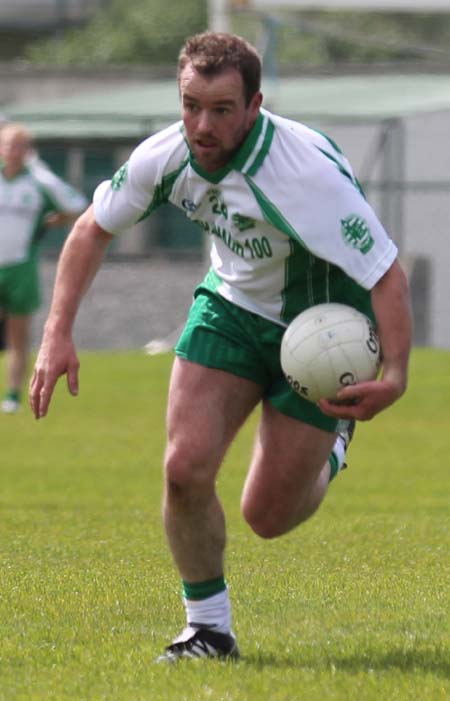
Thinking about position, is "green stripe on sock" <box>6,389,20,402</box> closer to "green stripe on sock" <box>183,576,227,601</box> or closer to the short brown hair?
"green stripe on sock" <box>183,576,227,601</box>

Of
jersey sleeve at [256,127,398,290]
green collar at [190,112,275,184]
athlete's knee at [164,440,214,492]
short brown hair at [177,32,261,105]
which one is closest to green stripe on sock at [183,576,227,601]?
athlete's knee at [164,440,214,492]

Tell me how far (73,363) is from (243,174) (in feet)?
2.90


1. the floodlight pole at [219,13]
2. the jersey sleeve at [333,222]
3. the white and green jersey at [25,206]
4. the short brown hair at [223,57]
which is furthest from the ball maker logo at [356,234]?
the floodlight pole at [219,13]

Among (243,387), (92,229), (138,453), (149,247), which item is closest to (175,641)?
(243,387)

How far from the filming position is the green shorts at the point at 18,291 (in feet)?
55.1

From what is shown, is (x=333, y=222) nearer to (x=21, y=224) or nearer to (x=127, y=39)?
(x=21, y=224)

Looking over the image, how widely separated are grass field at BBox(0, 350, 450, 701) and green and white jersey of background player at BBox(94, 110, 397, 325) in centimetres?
120

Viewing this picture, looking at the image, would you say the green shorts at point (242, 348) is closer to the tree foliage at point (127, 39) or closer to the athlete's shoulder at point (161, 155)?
the athlete's shoulder at point (161, 155)

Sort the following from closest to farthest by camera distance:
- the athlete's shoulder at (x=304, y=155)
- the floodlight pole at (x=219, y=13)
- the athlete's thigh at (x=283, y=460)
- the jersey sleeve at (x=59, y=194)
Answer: the athlete's shoulder at (x=304, y=155) → the athlete's thigh at (x=283, y=460) → the jersey sleeve at (x=59, y=194) → the floodlight pole at (x=219, y=13)

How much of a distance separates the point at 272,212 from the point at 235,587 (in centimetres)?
213

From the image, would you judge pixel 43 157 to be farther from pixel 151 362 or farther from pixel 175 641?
pixel 175 641

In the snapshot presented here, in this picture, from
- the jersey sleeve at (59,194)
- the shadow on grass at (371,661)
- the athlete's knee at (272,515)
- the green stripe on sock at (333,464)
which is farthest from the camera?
the jersey sleeve at (59,194)

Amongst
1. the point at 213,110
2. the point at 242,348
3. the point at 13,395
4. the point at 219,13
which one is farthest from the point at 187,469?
the point at 219,13

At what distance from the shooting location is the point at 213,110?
541 cm
